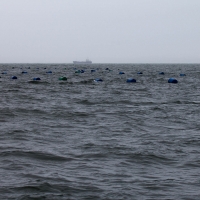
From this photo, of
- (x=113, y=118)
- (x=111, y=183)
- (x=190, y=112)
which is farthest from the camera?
(x=190, y=112)

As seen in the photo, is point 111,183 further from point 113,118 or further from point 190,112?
point 190,112

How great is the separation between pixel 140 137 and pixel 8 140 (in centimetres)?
411

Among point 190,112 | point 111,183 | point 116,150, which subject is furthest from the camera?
→ point 190,112

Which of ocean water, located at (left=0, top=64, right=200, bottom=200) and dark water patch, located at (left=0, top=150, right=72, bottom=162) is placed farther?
dark water patch, located at (left=0, top=150, right=72, bottom=162)

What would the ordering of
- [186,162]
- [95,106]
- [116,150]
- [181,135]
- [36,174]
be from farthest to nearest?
[95,106], [181,135], [116,150], [186,162], [36,174]

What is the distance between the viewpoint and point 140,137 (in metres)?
14.9

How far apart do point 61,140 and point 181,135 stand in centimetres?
398

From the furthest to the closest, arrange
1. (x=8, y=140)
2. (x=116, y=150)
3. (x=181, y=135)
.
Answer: (x=181, y=135), (x=8, y=140), (x=116, y=150)

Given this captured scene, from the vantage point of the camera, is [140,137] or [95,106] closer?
[140,137]

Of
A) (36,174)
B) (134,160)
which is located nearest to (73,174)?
(36,174)

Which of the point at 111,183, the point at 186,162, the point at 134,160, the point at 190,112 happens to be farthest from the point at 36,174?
the point at 190,112

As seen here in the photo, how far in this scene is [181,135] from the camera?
15344 mm

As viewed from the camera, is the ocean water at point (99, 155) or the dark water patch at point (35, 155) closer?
the ocean water at point (99, 155)

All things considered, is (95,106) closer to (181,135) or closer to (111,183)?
(181,135)
